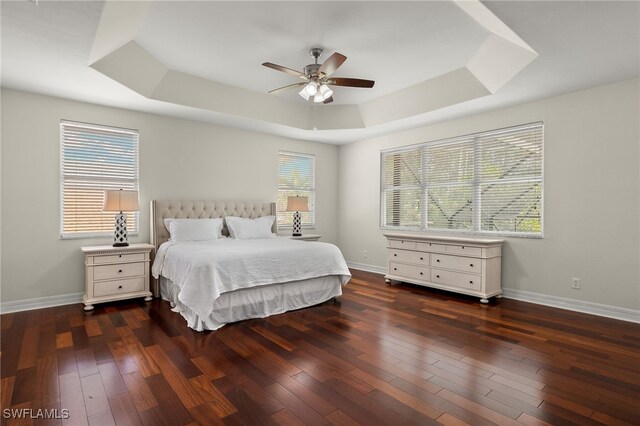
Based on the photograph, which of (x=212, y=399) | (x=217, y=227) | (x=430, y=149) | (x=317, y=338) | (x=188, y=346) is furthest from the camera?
(x=430, y=149)

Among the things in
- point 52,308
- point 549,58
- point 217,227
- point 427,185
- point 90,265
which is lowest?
point 52,308

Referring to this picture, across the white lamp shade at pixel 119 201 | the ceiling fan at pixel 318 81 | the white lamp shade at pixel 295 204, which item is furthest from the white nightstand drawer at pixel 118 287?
the ceiling fan at pixel 318 81

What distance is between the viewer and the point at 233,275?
3.49m

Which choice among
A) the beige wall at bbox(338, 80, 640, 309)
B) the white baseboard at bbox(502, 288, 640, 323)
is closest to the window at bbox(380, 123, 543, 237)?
the beige wall at bbox(338, 80, 640, 309)

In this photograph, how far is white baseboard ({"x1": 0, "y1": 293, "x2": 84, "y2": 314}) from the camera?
3.92 meters

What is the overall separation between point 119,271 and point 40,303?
3.17 feet

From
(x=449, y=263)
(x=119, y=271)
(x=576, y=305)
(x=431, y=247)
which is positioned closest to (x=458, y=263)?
(x=449, y=263)

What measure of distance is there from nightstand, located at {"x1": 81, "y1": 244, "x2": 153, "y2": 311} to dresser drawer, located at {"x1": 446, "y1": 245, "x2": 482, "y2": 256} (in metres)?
4.06

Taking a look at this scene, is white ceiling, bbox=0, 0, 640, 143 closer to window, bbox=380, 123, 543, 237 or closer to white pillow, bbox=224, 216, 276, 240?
window, bbox=380, 123, 543, 237

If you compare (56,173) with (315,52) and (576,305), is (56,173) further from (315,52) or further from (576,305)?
(576,305)

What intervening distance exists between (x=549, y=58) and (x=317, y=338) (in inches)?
137

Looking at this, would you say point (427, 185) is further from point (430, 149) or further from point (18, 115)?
point (18, 115)

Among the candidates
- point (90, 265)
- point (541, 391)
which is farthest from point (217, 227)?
point (541, 391)

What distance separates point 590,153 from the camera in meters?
4.03
